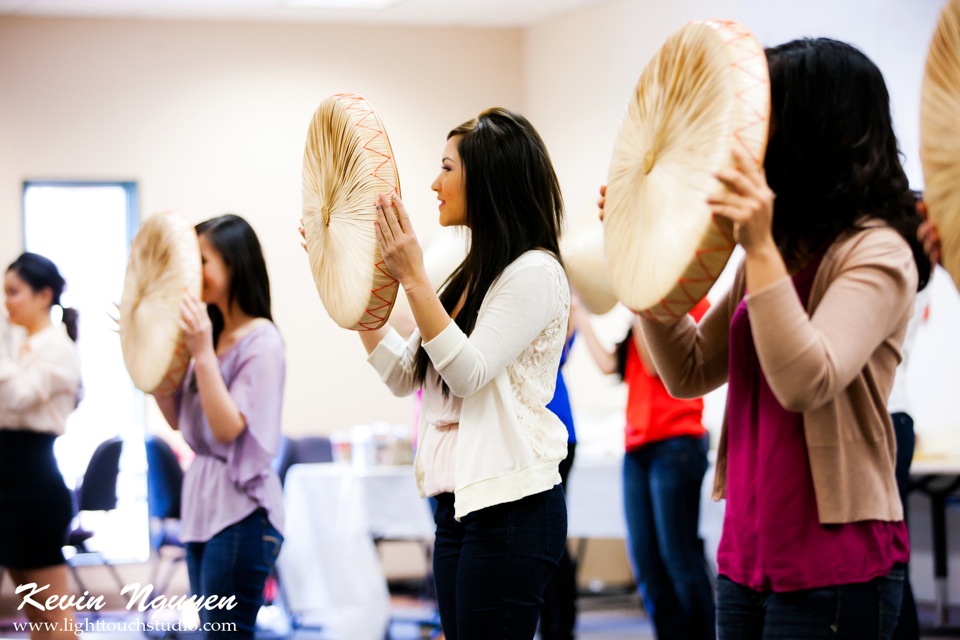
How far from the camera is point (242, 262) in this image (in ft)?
8.86

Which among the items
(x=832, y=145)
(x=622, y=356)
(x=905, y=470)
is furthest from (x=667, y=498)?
(x=832, y=145)

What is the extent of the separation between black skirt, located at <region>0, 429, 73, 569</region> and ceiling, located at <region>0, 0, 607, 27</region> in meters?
3.39

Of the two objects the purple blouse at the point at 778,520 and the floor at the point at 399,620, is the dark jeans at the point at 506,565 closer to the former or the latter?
the purple blouse at the point at 778,520

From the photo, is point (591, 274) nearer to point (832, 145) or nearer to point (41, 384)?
point (41, 384)

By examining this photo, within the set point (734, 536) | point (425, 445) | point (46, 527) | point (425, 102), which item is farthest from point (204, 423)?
point (425, 102)

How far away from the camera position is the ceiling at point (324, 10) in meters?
6.19

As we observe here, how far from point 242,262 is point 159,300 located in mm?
219

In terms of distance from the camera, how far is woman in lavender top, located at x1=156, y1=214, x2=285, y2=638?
8.11ft

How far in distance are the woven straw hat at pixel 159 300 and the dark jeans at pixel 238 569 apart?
395mm

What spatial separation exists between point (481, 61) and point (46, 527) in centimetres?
448

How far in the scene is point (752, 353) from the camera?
4.74 feet

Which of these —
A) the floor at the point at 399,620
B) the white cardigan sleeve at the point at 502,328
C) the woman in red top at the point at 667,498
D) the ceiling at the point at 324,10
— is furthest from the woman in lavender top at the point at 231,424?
the ceiling at the point at 324,10

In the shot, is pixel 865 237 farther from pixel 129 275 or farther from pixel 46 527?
pixel 46 527

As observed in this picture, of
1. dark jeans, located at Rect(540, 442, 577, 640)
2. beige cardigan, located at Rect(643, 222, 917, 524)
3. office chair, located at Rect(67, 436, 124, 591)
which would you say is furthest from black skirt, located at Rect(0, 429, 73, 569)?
beige cardigan, located at Rect(643, 222, 917, 524)
